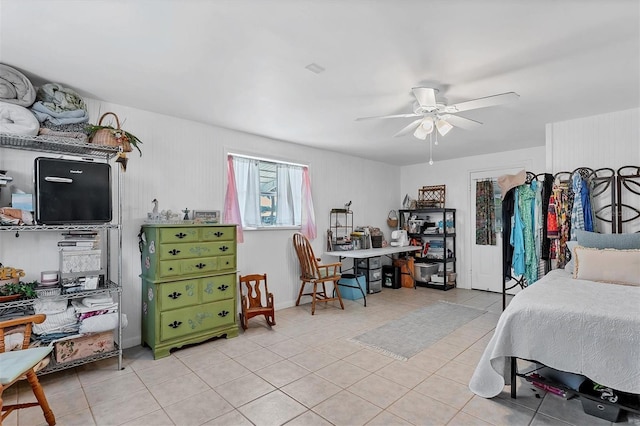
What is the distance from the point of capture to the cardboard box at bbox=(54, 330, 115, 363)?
2518 millimetres

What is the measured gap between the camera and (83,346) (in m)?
2.63

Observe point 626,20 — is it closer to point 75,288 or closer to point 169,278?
point 169,278

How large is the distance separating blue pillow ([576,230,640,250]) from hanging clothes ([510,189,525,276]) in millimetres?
683

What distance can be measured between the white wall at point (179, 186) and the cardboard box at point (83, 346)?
52cm

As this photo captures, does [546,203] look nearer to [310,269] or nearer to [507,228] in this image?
[507,228]

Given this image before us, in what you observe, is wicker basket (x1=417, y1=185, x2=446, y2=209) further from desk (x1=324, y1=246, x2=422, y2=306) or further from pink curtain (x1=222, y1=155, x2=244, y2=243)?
pink curtain (x1=222, y1=155, x2=244, y2=243)

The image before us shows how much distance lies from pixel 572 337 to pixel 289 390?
6.21ft

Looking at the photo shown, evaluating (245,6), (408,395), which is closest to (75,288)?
(245,6)

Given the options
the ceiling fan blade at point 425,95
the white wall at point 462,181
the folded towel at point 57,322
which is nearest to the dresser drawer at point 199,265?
the folded towel at point 57,322

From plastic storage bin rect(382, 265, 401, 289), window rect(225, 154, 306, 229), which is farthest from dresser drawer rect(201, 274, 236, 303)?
plastic storage bin rect(382, 265, 401, 289)

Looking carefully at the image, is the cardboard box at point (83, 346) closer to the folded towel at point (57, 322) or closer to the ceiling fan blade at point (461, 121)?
the folded towel at point (57, 322)

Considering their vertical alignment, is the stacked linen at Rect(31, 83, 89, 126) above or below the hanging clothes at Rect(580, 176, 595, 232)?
above

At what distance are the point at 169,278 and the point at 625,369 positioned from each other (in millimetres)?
3372

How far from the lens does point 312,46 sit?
6.91 feet
